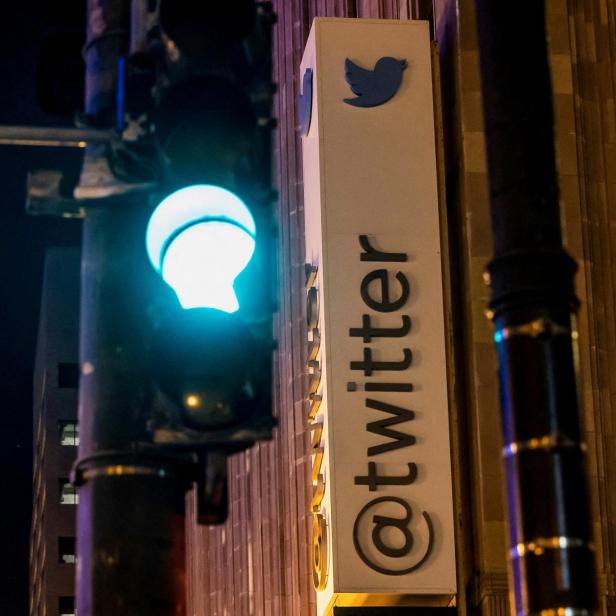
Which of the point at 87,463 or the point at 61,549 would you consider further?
the point at 61,549

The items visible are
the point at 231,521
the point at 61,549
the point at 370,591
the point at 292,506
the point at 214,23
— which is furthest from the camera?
the point at 61,549

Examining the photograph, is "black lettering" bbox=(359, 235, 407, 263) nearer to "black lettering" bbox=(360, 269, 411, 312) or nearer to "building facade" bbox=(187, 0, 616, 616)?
"black lettering" bbox=(360, 269, 411, 312)

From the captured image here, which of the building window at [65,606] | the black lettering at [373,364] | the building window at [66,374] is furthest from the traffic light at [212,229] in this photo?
the building window at [66,374]

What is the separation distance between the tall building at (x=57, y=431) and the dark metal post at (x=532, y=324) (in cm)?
8205

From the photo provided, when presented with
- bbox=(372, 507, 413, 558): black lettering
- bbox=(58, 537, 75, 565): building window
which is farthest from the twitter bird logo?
bbox=(58, 537, 75, 565): building window

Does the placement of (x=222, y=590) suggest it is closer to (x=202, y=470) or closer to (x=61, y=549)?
(x=202, y=470)

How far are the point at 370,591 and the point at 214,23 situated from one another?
42.9 feet

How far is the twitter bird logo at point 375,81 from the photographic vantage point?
19391 millimetres

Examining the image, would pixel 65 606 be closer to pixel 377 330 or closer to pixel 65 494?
pixel 65 494

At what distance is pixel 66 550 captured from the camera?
88.5m

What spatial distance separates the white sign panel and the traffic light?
502 inches

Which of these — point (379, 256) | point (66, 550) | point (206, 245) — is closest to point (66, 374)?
point (66, 550)

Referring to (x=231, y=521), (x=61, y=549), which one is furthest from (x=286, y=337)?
(x=61, y=549)

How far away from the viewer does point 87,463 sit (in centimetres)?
514
